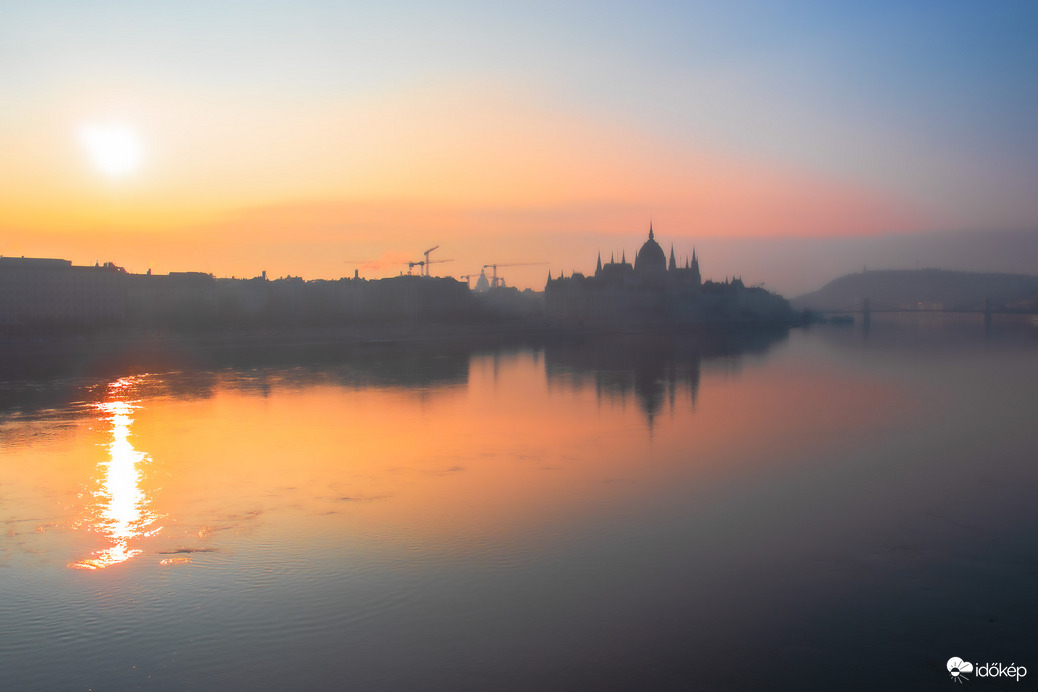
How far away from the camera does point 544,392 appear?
28.4m

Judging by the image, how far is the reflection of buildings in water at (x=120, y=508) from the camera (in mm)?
10062

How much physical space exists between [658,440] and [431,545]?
884 cm

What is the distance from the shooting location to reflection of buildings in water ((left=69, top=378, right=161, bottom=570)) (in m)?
10.1

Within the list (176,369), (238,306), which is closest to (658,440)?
(176,369)

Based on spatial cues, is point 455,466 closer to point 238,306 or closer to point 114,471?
point 114,471

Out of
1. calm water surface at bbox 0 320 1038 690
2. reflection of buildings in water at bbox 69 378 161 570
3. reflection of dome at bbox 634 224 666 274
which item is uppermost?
reflection of dome at bbox 634 224 666 274

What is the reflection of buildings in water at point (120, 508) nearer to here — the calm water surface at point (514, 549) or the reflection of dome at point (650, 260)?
the calm water surface at point (514, 549)

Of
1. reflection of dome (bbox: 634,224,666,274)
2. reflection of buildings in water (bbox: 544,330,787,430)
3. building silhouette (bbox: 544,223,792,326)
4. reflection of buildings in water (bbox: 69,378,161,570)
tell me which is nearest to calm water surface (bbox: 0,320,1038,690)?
reflection of buildings in water (bbox: 69,378,161,570)
